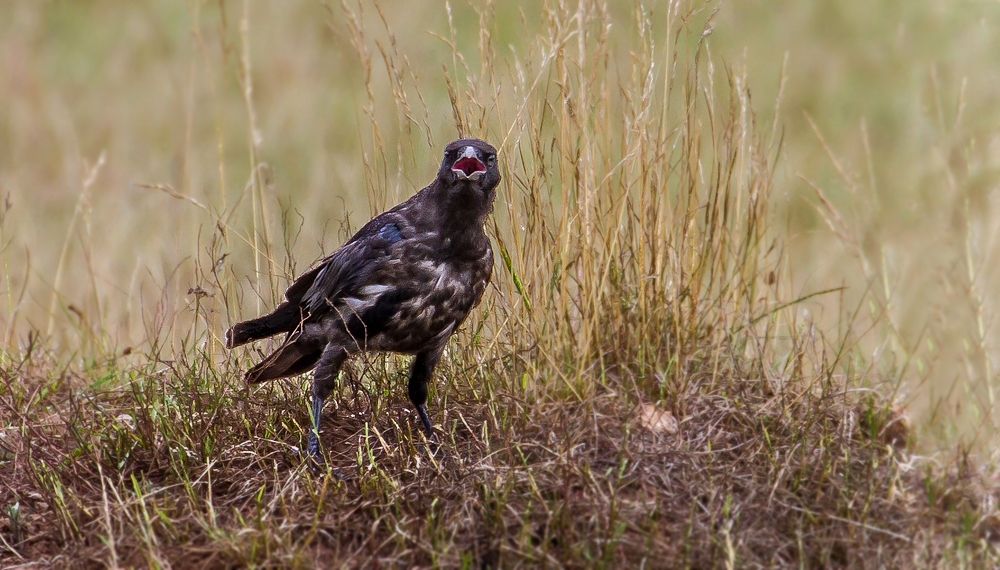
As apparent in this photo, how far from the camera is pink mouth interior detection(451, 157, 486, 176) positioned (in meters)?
3.25

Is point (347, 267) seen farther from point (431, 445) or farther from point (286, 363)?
point (431, 445)

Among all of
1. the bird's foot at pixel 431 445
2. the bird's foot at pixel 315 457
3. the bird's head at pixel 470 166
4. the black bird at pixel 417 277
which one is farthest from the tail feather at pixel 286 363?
the bird's head at pixel 470 166

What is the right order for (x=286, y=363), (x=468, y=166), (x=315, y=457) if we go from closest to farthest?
(x=468, y=166) → (x=315, y=457) → (x=286, y=363)

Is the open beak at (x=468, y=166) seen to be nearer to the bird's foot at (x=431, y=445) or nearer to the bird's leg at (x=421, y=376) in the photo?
the bird's leg at (x=421, y=376)

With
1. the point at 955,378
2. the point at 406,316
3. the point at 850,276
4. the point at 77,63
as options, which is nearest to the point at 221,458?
the point at 406,316

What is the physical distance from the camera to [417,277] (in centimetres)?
335

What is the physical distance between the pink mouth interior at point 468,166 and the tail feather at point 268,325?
82 cm

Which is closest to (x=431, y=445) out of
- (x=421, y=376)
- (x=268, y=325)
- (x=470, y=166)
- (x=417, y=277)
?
(x=421, y=376)

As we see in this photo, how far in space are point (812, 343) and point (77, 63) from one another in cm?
666

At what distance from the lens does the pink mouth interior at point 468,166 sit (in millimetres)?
3250

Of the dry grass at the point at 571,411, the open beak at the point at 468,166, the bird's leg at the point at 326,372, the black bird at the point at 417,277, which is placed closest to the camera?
the dry grass at the point at 571,411

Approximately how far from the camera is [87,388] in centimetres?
401

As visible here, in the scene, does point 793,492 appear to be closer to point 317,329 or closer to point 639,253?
point 639,253

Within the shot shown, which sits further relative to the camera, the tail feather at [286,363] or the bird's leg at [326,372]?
the tail feather at [286,363]
